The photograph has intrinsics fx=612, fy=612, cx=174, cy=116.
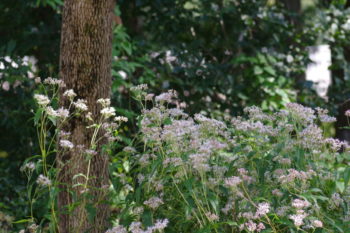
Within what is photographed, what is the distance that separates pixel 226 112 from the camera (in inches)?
253

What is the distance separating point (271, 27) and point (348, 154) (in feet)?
12.2

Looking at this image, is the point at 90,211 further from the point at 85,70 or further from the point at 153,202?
the point at 85,70

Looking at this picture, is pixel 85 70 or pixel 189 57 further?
pixel 189 57

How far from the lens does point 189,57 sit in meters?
6.17

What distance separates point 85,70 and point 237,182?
146cm

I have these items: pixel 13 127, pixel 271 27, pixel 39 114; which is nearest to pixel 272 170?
pixel 39 114

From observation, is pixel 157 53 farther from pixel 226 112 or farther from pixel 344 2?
pixel 344 2

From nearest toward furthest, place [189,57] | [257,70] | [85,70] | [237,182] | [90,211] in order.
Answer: [237,182] → [90,211] → [85,70] → [189,57] → [257,70]

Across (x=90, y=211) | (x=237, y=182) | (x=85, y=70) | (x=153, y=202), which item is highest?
(x=85, y=70)

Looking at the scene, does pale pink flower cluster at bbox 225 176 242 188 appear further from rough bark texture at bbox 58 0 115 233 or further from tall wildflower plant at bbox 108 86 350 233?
rough bark texture at bbox 58 0 115 233

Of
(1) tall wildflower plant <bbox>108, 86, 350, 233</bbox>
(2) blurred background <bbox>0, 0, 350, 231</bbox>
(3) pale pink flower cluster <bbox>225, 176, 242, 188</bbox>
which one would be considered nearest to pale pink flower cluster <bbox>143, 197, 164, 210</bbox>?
(1) tall wildflower plant <bbox>108, 86, 350, 233</bbox>

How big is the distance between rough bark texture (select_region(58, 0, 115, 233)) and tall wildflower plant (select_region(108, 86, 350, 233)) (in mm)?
379

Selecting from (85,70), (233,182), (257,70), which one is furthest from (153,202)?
(257,70)

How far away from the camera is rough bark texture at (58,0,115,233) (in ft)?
11.8
